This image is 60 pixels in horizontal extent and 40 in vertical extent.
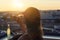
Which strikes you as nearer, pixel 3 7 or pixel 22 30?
pixel 22 30

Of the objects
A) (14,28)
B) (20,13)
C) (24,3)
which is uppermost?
(24,3)

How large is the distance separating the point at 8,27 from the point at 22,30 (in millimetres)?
177

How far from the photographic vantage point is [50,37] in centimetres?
166

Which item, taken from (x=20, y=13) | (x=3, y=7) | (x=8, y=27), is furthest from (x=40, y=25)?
(x=3, y=7)

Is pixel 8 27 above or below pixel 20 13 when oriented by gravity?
→ below

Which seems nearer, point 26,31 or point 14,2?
point 26,31

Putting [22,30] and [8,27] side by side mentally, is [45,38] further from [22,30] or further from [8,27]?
[8,27]

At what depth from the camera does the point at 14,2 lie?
1.76m

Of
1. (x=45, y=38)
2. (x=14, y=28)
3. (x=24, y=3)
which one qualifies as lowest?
(x=45, y=38)

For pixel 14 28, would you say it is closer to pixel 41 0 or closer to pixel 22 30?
pixel 22 30

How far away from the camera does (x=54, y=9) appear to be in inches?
65.3

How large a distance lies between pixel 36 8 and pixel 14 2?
11.5 inches

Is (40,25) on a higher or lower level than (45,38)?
higher

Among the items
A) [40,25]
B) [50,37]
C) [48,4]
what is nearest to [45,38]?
[50,37]
